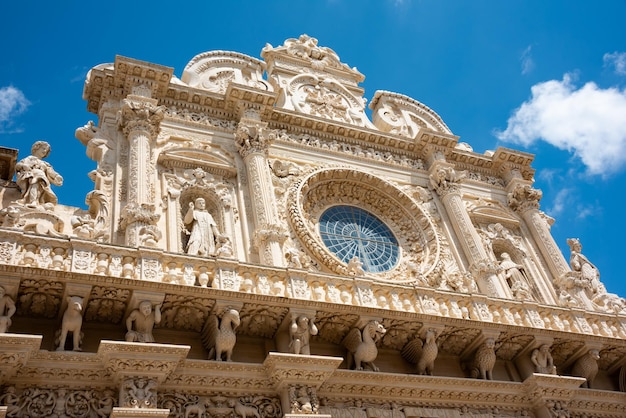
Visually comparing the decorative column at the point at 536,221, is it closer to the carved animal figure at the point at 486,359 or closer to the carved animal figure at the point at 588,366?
the carved animal figure at the point at 588,366

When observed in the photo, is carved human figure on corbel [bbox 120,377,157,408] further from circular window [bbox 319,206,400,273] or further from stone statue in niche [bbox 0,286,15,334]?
circular window [bbox 319,206,400,273]

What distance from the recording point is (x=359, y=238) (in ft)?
51.1

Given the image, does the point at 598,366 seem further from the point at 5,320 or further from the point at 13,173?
the point at 13,173

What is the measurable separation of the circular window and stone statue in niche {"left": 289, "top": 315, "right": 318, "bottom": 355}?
4524 millimetres

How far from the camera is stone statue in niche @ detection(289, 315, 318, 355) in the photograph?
1013 cm

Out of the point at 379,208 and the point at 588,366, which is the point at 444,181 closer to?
the point at 379,208

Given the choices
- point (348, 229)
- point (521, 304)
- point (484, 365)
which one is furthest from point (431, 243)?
point (484, 365)

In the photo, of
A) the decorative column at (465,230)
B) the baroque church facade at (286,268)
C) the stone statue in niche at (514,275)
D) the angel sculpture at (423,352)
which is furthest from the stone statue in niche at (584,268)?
the angel sculpture at (423,352)

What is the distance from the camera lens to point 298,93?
715 inches

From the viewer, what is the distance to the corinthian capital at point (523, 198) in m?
18.0

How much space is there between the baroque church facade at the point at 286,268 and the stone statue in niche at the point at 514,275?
55 mm

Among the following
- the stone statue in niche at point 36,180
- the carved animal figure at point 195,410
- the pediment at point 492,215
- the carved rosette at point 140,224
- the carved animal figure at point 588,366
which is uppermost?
the pediment at point 492,215

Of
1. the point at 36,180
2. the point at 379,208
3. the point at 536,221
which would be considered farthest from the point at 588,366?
the point at 36,180

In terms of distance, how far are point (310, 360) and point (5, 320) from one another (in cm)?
424
